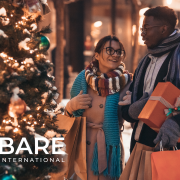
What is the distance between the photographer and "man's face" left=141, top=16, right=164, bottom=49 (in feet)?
7.46

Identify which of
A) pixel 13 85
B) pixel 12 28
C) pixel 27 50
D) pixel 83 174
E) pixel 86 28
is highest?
pixel 86 28

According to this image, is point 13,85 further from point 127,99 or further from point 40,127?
point 127,99

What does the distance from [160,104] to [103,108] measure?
33.7 inches

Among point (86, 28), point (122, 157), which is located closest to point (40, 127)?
point (122, 157)

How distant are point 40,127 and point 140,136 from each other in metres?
0.92

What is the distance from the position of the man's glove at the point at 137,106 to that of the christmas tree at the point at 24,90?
2.26ft

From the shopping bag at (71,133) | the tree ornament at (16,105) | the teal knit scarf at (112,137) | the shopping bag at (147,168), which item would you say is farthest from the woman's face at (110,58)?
the tree ornament at (16,105)

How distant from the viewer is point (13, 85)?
178cm

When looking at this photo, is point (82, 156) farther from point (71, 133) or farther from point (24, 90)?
point (24, 90)

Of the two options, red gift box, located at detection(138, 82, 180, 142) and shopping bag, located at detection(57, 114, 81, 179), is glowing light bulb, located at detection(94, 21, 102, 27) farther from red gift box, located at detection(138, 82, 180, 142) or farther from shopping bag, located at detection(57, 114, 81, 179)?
red gift box, located at detection(138, 82, 180, 142)

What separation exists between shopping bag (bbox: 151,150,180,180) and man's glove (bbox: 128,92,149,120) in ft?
1.42

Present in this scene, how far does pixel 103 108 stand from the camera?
2.75m

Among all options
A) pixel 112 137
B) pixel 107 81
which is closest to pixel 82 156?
pixel 112 137

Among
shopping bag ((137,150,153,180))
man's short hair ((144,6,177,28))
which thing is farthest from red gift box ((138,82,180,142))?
man's short hair ((144,6,177,28))
